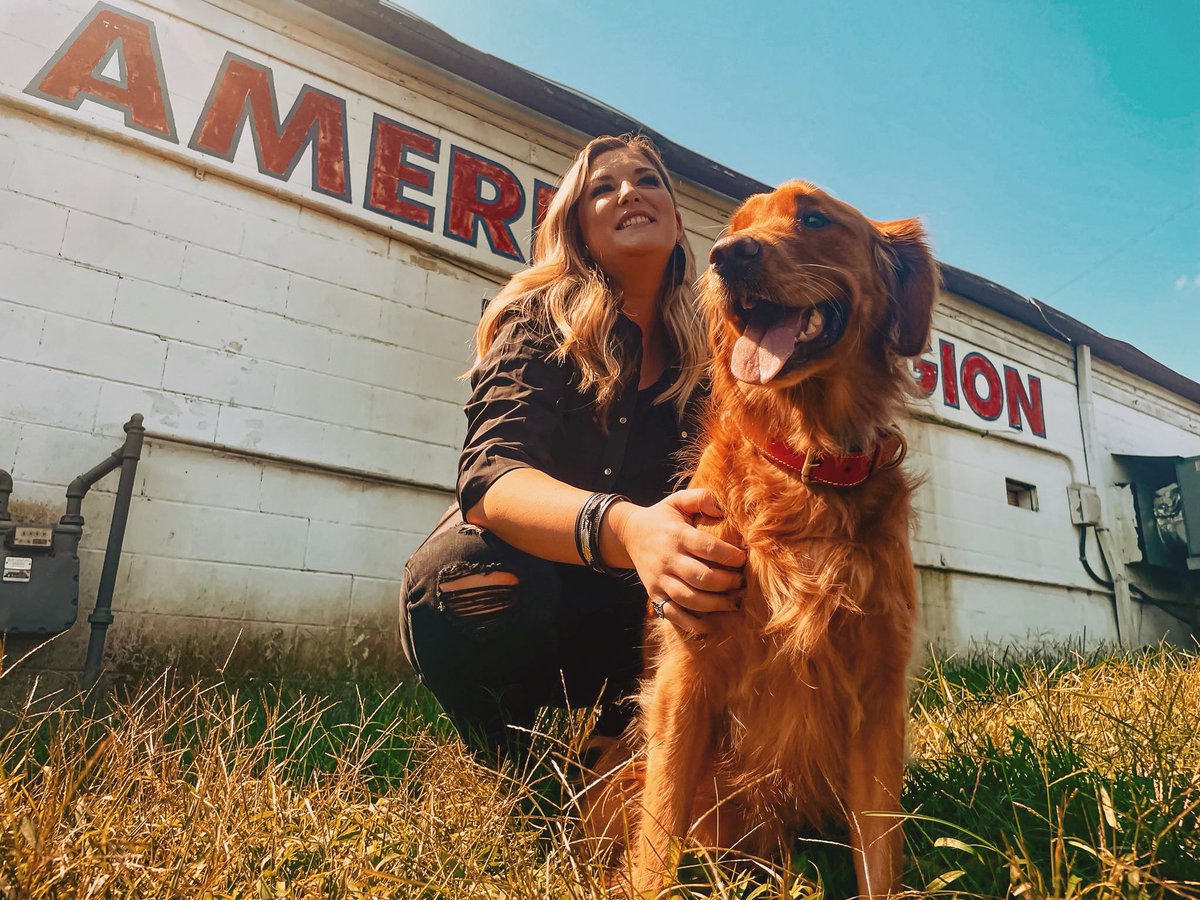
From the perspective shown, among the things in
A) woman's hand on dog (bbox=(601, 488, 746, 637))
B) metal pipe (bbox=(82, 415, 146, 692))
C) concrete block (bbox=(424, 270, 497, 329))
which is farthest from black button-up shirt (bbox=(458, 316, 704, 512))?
concrete block (bbox=(424, 270, 497, 329))

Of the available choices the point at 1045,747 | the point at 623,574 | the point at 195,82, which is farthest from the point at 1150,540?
the point at 195,82

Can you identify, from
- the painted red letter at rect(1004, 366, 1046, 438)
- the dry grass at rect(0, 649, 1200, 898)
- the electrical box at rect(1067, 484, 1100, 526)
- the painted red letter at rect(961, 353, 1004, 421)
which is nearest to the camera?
the dry grass at rect(0, 649, 1200, 898)

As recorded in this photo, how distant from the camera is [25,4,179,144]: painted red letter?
13.0 feet

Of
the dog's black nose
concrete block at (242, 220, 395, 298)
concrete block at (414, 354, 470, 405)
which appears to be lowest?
the dog's black nose

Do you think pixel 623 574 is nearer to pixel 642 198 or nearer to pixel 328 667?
pixel 642 198

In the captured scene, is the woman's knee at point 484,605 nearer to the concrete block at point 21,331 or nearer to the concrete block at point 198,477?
the concrete block at point 198,477

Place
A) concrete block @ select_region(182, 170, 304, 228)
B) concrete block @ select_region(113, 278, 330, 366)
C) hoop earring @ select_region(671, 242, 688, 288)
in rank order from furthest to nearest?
concrete block @ select_region(182, 170, 304, 228) < concrete block @ select_region(113, 278, 330, 366) < hoop earring @ select_region(671, 242, 688, 288)

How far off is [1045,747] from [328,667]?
11.3 feet

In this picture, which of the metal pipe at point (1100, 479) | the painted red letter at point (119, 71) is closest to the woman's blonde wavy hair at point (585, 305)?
the painted red letter at point (119, 71)

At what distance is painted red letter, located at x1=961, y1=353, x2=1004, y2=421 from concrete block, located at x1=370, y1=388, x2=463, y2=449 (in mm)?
5736

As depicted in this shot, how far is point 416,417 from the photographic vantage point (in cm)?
480

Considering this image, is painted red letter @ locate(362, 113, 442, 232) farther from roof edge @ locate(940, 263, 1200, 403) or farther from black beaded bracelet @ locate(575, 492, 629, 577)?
roof edge @ locate(940, 263, 1200, 403)

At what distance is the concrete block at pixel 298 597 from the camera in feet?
13.5

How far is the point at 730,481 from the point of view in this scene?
1.72m
